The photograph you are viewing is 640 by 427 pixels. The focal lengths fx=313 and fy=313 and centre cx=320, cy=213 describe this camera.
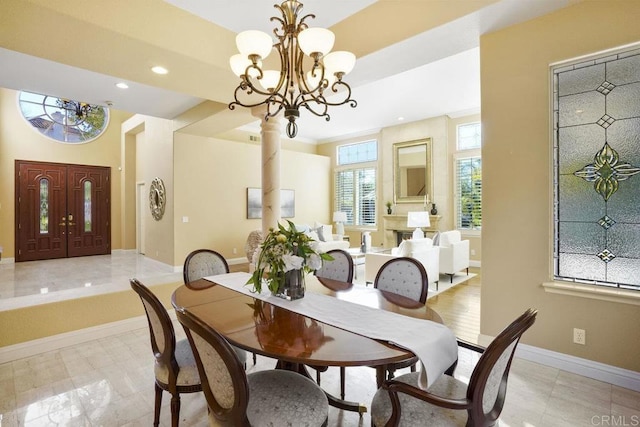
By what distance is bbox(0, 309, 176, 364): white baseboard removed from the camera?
2842 mm

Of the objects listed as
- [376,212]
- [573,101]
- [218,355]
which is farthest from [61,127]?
[573,101]

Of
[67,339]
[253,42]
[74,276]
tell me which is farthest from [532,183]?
[74,276]

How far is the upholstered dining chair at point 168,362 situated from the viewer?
5.49 feet

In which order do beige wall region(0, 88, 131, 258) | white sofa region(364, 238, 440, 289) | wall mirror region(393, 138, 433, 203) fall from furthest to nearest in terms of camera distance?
wall mirror region(393, 138, 433, 203) → beige wall region(0, 88, 131, 258) → white sofa region(364, 238, 440, 289)

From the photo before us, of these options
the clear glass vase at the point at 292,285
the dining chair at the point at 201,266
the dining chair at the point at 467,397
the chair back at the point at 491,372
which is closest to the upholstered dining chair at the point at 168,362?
the clear glass vase at the point at 292,285

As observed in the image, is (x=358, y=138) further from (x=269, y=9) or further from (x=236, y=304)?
(x=236, y=304)

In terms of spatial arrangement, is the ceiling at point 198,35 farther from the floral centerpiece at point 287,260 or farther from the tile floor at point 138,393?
the tile floor at point 138,393

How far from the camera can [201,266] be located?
2887 millimetres

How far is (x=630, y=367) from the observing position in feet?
7.38

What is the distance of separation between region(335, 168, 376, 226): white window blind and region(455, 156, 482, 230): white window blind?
238 cm

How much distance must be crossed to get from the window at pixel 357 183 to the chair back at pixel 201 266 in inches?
259

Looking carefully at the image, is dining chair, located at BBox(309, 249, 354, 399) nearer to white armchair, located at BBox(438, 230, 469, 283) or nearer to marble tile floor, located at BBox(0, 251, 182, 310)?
marble tile floor, located at BBox(0, 251, 182, 310)

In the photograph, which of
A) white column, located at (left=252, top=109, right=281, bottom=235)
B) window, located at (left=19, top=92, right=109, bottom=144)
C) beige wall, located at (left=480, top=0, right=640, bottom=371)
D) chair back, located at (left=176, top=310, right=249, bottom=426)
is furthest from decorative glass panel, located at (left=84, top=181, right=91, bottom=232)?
beige wall, located at (left=480, top=0, right=640, bottom=371)

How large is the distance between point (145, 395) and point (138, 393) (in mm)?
69
